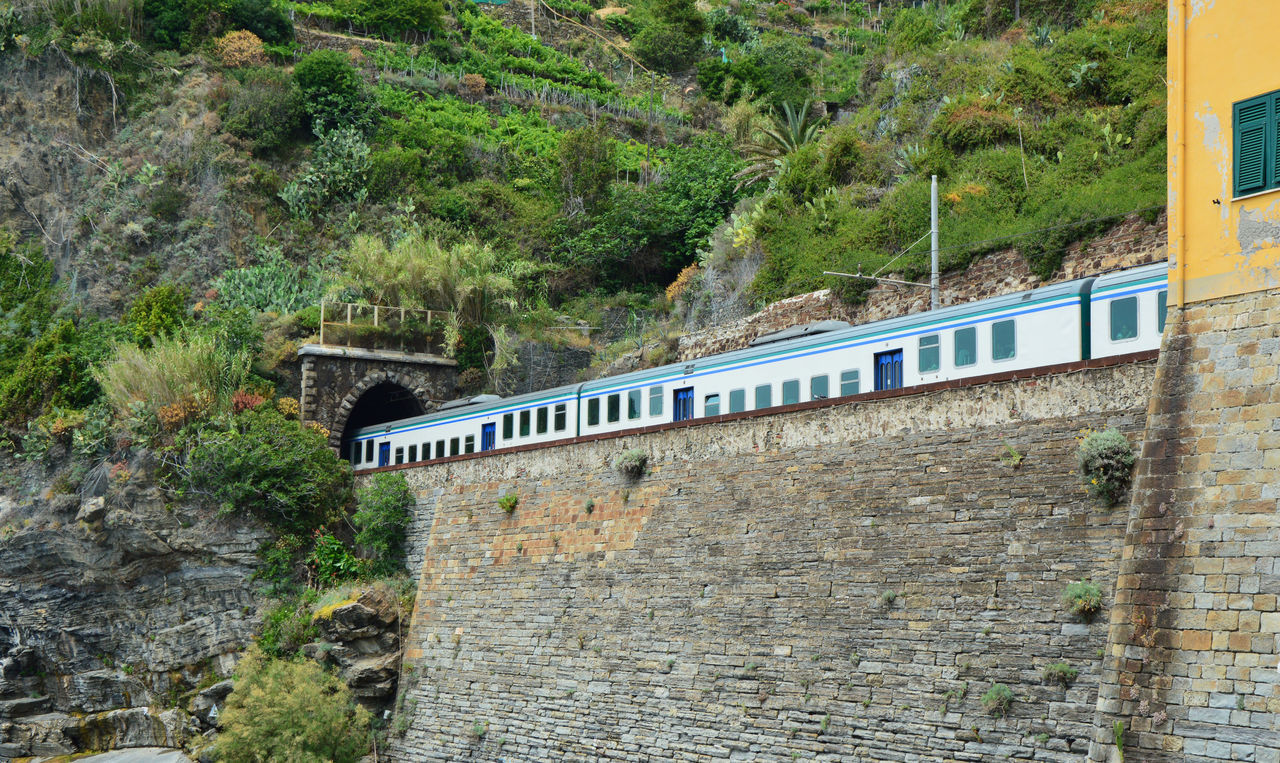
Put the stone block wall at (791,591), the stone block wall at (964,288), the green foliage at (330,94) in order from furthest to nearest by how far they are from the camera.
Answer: the green foliage at (330,94) → the stone block wall at (964,288) → the stone block wall at (791,591)

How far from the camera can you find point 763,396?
22.3 meters

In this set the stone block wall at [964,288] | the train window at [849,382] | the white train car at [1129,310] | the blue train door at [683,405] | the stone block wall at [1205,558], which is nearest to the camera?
the stone block wall at [1205,558]

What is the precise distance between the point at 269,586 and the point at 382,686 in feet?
15.8

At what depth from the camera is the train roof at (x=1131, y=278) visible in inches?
648

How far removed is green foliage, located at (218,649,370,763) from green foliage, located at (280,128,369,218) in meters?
25.6

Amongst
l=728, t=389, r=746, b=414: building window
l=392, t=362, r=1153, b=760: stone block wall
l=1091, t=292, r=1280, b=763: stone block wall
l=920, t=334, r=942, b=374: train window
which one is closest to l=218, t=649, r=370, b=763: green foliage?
l=392, t=362, r=1153, b=760: stone block wall

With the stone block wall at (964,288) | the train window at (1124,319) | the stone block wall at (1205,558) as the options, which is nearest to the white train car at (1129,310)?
the train window at (1124,319)

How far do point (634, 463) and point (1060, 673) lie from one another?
9.45 meters

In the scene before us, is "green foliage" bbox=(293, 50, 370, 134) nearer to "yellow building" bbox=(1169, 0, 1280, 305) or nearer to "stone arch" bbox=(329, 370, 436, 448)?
"stone arch" bbox=(329, 370, 436, 448)

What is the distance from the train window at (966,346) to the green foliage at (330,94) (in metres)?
36.6

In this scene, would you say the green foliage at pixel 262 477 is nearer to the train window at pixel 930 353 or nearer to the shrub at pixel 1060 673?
the train window at pixel 930 353

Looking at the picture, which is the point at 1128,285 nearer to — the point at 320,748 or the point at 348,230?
the point at 320,748

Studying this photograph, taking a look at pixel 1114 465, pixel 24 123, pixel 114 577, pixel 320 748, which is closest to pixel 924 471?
pixel 1114 465

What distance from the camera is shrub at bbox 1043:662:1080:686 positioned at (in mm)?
14883
